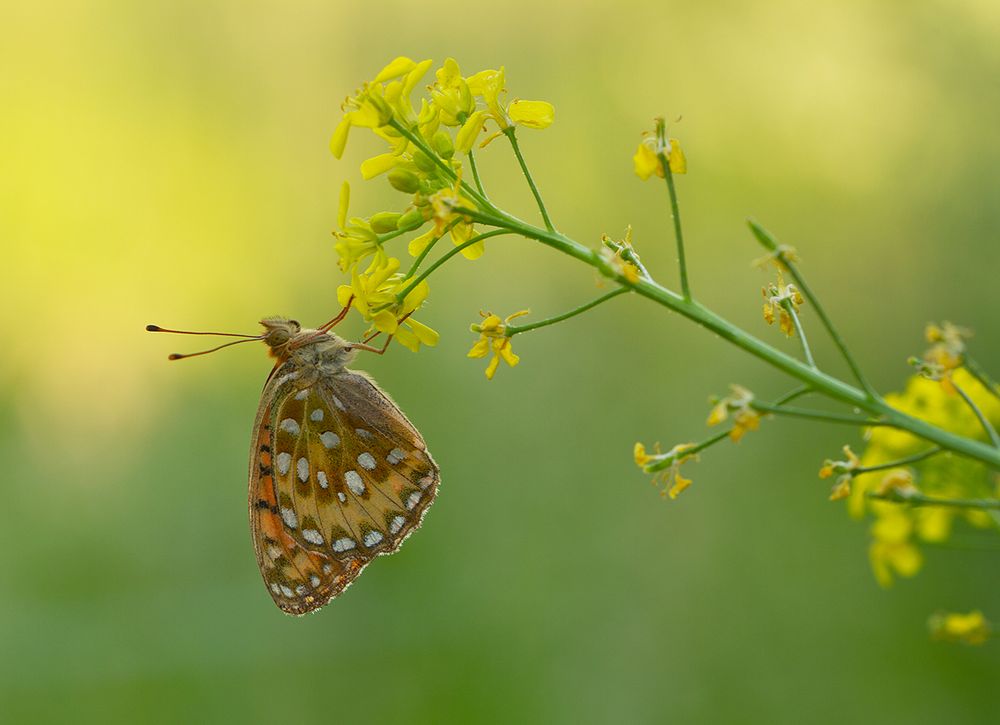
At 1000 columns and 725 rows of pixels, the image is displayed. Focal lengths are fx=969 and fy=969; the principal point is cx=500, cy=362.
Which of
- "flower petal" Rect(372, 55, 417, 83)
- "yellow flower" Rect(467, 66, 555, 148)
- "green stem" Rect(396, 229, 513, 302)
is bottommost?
"green stem" Rect(396, 229, 513, 302)

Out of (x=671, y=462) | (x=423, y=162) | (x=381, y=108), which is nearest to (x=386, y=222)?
(x=423, y=162)

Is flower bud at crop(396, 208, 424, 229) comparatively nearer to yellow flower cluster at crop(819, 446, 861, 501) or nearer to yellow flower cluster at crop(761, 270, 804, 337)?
yellow flower cluster at crop(761, 270, 804, 337)

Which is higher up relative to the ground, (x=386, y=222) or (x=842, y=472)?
(x=386, y=222)

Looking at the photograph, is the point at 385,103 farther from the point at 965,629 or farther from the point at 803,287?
the point at 965,629

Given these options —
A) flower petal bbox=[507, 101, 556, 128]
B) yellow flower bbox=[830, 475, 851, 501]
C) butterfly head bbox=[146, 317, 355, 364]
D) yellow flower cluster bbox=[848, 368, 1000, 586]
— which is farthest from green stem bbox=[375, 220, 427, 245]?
yellow flower cluster bbox=[848, 368, 1000, 586]

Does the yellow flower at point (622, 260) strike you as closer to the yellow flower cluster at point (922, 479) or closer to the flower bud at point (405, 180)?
the flower bud at point (405, 180)

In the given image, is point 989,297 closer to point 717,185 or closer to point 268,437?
point 717,185
